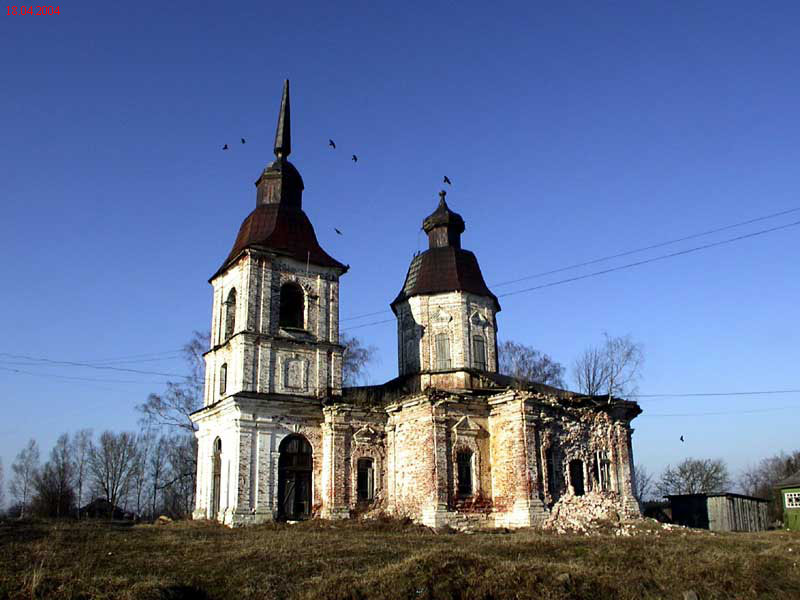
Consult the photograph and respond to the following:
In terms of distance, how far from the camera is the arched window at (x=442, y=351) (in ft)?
91.5

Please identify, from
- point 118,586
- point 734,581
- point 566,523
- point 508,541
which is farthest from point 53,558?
point 566,523

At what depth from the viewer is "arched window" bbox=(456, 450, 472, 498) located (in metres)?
23.2

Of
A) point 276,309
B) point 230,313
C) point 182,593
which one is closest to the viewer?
point 182,593

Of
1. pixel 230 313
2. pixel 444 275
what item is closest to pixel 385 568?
pixel 230 313

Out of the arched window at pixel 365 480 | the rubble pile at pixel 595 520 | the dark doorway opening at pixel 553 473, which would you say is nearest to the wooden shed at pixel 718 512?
the rubble pile at pixel 595 520

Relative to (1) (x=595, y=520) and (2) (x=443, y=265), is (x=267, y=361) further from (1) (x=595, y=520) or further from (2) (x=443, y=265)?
(1) (x=595, y=520)

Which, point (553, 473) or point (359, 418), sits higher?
point (359, 418)

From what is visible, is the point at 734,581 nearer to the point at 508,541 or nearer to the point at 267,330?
the point at 508,541

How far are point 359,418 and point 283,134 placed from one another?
12.3 metres

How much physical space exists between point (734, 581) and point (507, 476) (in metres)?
10.0

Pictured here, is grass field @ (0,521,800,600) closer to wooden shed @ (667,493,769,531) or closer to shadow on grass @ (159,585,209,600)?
shadow on grass @ (159,585,209,600)

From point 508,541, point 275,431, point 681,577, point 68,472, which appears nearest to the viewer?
point 681,577

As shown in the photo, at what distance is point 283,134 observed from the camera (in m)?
29.6

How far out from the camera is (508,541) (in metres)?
17.6
